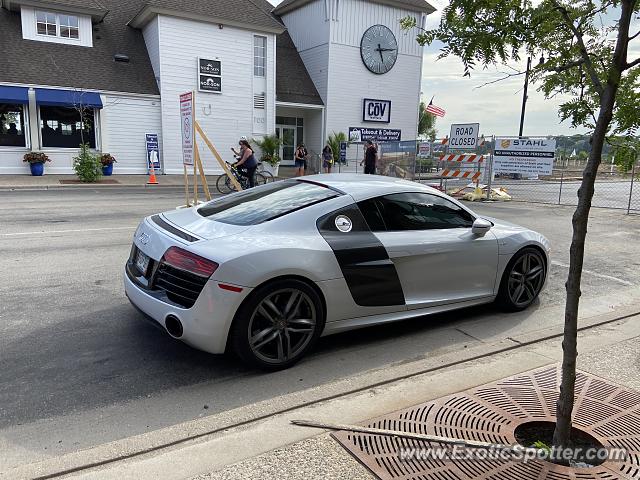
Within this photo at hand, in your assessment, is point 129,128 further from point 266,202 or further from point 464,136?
point 266,202

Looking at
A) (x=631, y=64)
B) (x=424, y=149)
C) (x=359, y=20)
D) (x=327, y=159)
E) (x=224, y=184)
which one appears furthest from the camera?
(x=359, y=20)

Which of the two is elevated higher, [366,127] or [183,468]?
[366,127]

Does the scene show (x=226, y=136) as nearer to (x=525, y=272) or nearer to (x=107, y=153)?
(x=107, y=153)

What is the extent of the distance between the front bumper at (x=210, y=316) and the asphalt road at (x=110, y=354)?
13.0 inches

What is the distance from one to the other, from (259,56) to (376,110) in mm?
8017

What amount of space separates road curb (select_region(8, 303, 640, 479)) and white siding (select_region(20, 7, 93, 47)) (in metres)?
24.6

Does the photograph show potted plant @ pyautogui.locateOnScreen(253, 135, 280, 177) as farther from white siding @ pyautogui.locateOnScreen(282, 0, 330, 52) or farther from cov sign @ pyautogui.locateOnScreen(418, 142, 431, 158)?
cov sign @ pyautogui.locateOnScreen(418, 142, 431, 158)

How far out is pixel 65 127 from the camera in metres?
22.6

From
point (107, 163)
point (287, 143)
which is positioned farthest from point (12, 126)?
point (287, 143)

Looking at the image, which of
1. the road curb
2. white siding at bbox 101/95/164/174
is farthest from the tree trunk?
white siding at bbox 101/95/164/174

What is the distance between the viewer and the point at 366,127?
31094mm

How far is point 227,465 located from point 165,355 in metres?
1.70

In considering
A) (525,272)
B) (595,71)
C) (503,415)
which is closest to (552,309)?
(525,272)

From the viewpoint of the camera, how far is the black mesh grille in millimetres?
3662
